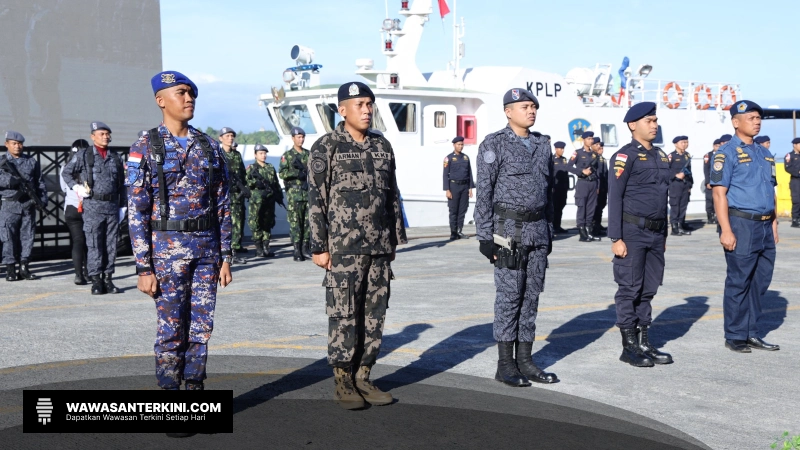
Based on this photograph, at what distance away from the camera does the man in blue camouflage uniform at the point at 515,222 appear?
5.75 meters

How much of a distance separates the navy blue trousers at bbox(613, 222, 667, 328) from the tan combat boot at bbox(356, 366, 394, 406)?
2289 mm

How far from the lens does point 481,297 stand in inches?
376

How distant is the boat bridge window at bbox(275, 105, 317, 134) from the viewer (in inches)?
752

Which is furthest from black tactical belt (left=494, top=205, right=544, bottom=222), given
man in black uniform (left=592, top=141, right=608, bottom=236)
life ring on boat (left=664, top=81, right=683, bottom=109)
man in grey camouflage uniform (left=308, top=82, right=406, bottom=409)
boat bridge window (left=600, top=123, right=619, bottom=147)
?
life ring on boat (left=664, top=81, right=683, bottom=109)

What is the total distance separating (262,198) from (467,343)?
779 cm

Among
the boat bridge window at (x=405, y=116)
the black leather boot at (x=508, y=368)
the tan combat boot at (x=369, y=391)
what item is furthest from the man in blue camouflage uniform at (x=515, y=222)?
the boat bridge window at (x=405, y=116)

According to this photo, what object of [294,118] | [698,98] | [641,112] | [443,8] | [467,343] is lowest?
[467,343]

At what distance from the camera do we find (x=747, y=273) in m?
6.88

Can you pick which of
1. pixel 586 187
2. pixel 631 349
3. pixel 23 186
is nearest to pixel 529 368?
pixel 631 349

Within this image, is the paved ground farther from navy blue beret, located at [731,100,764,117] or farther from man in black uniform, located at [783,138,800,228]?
man in black uniform, located at [783,138,800,228]

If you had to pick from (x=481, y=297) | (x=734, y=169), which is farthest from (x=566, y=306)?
(x=734, y=169)

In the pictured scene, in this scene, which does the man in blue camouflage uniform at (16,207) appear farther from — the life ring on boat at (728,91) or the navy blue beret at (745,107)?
the life ring on boat at (728,91)

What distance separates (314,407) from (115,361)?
2.05 m

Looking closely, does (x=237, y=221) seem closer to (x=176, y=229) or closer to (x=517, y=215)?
(x=517, y=215)
